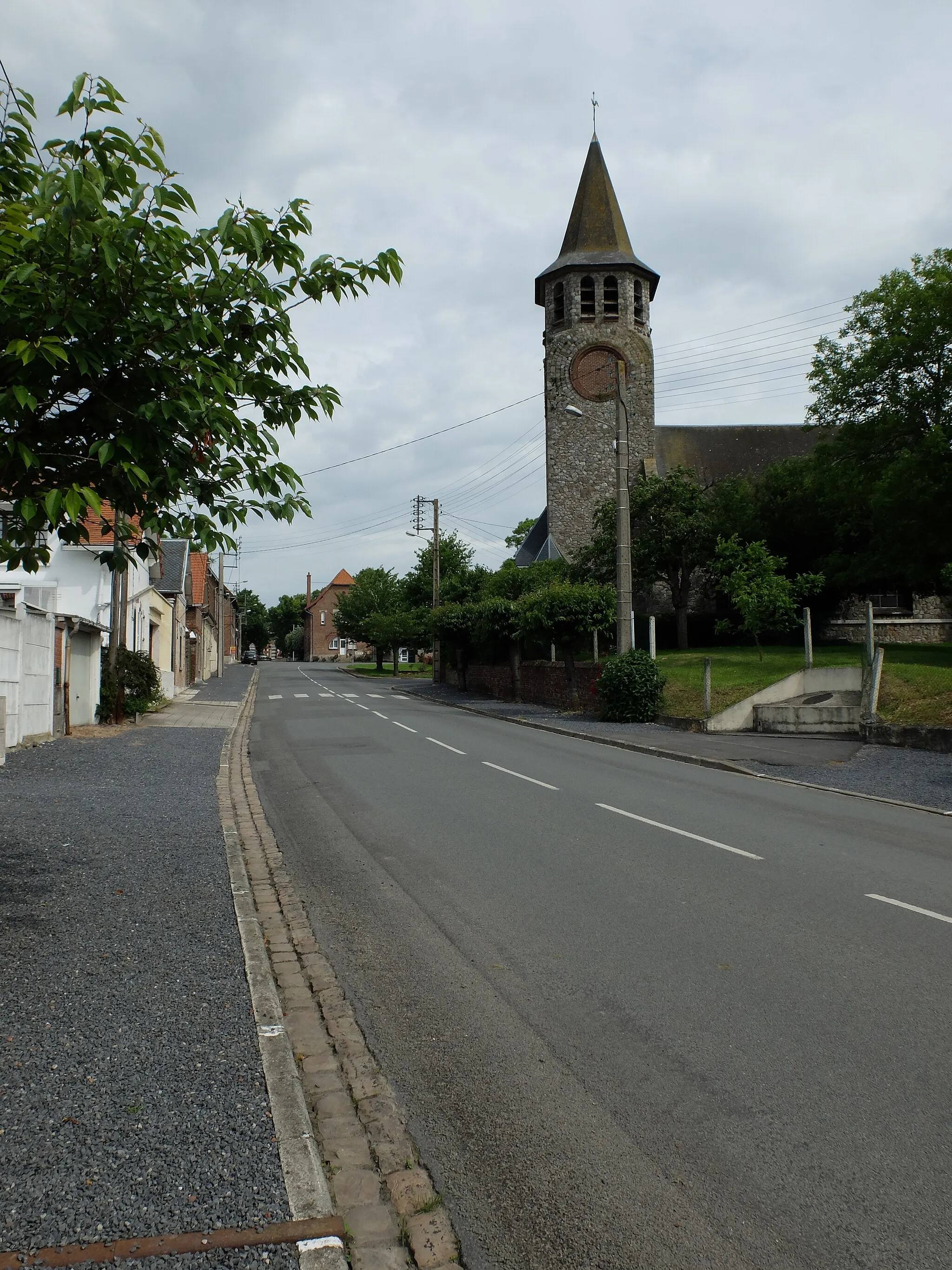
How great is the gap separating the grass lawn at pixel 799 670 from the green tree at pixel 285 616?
5246 inches

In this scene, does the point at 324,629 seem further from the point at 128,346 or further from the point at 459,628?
the point at 128,346

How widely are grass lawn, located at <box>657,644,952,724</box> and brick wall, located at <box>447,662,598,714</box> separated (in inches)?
96.6

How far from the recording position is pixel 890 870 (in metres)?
8.16

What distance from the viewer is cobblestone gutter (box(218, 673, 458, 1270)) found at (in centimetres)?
295

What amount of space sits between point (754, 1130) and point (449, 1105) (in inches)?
46.4

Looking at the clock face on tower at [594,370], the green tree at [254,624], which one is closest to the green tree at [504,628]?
the clock face on tower at [594,370]

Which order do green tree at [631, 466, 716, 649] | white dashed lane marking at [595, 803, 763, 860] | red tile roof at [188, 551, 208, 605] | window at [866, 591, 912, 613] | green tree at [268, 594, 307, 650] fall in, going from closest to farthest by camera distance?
white dashed lane marking at [595, 803, 763, 860] < green tree at [631, 466, 716, 649] < window at [866, 591, 912, 613] < red tile roof at [188, 551, 208, 605] < green tree at [268, 594, 307, 650]

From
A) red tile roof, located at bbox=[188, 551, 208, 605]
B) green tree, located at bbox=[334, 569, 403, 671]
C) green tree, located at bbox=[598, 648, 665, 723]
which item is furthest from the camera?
green tree, located at bbox=[334, 569, 403, 671]

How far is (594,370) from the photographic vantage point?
50.7 m

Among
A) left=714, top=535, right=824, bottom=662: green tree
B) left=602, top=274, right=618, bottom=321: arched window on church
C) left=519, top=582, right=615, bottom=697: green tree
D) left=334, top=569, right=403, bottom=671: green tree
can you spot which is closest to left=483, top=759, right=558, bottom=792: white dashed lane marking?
left=714, top=535, right=824, bottom=662: green tree

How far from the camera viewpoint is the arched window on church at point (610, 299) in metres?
50.0

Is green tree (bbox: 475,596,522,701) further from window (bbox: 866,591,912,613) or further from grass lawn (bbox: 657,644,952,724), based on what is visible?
window (bbox: 866,591,912,613)

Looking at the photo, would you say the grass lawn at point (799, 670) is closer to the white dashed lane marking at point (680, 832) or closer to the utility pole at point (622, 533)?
the utility pole at point (622, 533)

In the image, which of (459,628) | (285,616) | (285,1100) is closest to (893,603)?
(459,628)
